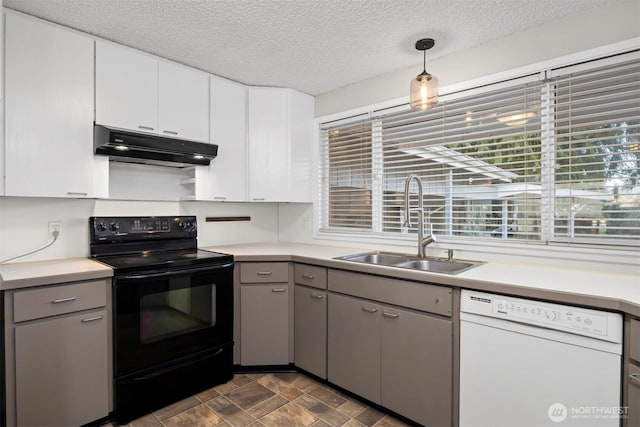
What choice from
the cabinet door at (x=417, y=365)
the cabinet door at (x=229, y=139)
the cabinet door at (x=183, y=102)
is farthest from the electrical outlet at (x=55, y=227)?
the cabinet door at (x=417, y=365)

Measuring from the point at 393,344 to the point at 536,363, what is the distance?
72 cm

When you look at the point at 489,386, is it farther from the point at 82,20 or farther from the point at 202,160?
the point at 82,20

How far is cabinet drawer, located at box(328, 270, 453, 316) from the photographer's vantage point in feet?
5.81

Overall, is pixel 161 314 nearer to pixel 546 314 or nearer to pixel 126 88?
pixel 126 88

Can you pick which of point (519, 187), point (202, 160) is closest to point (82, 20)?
Result: point (202, 160)

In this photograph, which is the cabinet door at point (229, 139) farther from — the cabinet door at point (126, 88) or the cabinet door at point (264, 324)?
the cabinet door at point (264, 324)

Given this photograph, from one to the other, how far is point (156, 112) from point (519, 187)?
2.48 metres

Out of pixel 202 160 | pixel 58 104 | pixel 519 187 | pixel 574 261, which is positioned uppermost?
pixel 58 104

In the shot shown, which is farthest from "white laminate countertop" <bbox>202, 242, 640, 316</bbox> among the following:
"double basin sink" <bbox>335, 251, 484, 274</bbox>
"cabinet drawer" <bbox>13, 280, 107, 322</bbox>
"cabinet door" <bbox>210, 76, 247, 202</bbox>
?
"cabinet drawer" <bbox>13, 280, 107, 322</bbox>

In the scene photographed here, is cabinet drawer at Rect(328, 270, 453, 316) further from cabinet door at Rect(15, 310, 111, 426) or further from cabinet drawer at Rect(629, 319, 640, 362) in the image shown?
cabinet door at Rect(15, 310, 111, 426)

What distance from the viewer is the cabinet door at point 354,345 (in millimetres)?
2061

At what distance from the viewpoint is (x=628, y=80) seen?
70.4 inches

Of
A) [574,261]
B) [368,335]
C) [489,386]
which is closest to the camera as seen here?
[489,386]

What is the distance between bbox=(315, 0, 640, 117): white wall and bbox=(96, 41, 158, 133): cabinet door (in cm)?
166
